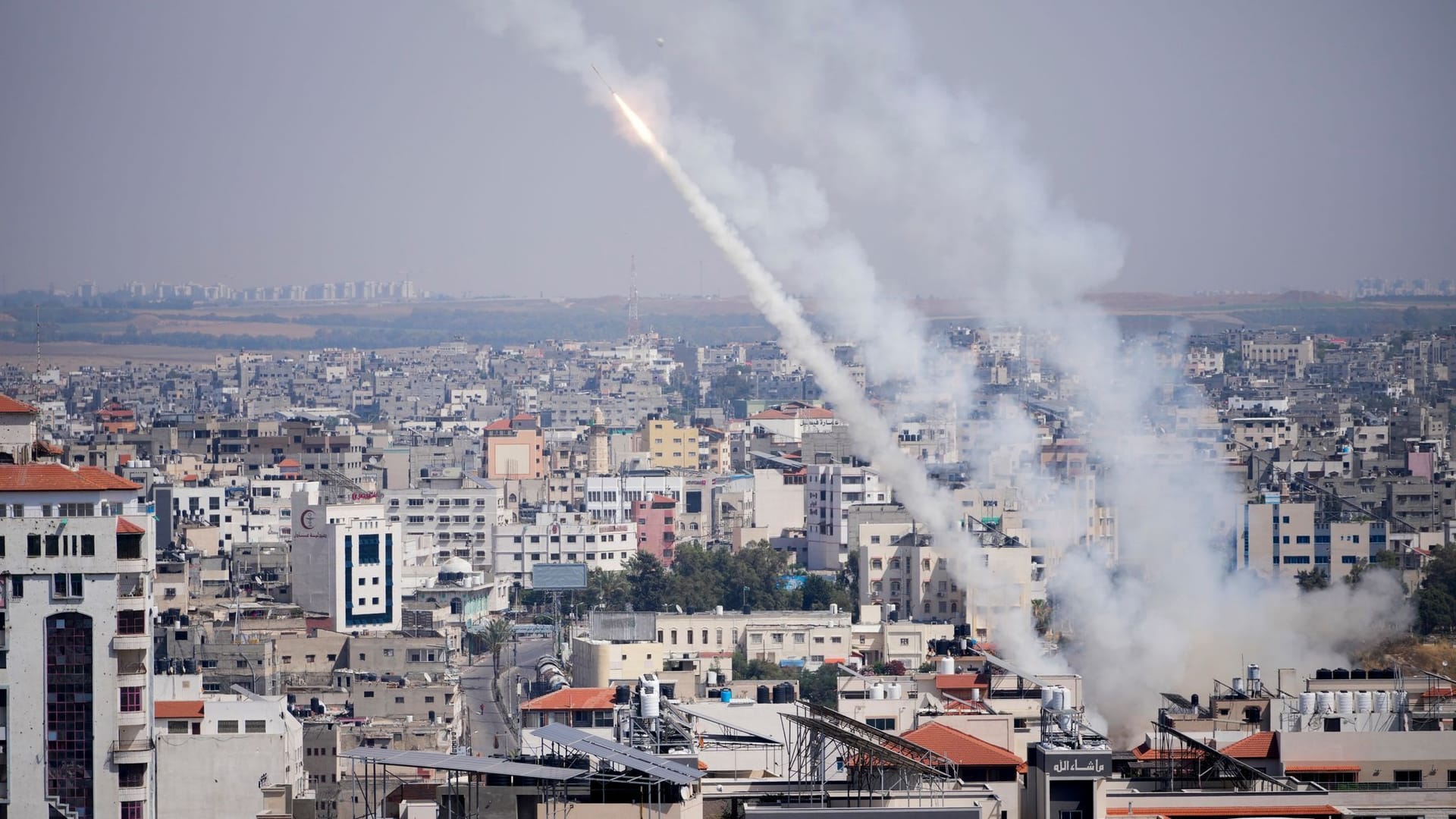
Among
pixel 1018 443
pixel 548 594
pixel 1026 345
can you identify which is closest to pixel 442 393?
pixel 1026 345

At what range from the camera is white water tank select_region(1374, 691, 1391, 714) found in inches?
1170

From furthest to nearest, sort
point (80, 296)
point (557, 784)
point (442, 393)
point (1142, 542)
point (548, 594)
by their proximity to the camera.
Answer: point (80, 296) → point (442, 393) → point (548, 594) → point (1142, 542) → point (557, 784)

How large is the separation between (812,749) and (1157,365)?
298ft

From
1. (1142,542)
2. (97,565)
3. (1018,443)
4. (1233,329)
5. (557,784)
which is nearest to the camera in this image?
(557,784)

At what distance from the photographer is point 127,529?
2769 centimetres

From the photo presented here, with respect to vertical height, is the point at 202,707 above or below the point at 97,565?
below

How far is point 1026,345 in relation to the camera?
114 meters

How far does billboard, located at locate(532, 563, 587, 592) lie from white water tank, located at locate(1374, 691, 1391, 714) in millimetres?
34796

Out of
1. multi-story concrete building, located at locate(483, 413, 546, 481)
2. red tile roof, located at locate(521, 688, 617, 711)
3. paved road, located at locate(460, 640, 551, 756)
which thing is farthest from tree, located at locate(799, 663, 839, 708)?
multi-story concrete building, located at locate(483, 413, 546, 481)

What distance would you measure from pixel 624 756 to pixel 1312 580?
123 ft

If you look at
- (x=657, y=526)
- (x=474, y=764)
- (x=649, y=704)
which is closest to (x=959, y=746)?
(x=649, y=704)

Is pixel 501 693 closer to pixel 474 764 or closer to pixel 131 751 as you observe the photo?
pixel 131 751

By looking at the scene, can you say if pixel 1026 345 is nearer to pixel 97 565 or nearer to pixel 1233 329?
pixel 1233 329

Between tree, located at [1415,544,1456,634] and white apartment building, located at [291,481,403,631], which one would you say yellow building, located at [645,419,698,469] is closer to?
tree, located at [1415,544,1456,634]
